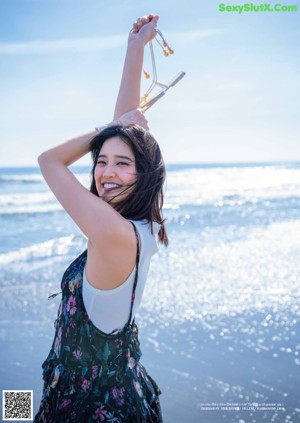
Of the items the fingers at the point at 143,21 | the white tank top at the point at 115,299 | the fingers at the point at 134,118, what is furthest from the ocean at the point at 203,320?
the white tank top at the point at 115,299

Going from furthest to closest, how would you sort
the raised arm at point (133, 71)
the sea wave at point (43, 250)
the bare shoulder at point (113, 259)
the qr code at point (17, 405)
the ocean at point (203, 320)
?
the sea wave at point (43, 250), the ocean at point (203, 320), the qr code at point (17, 405), the raised arm at point (133, 71), the bare shoulder at point (113, 259)

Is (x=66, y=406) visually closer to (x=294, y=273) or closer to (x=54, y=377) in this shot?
(x=54, y=377)

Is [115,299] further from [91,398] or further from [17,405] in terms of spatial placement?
[17,405]

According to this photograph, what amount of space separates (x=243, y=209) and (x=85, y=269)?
11.9m

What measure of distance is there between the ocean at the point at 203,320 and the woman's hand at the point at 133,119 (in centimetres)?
154

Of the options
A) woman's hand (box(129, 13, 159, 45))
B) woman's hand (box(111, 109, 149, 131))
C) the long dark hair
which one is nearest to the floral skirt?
the long dark hair

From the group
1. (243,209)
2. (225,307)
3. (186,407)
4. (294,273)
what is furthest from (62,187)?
(243,209)

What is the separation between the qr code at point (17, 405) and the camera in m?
2.75

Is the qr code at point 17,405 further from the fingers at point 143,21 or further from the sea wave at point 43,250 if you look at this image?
the sea wave at point 43,250

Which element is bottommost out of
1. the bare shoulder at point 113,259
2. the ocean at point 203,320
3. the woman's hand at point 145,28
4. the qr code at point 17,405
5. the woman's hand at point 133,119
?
the ocean at point 203,320

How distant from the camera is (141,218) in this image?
1522 millimetres

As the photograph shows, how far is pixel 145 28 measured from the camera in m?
1.72

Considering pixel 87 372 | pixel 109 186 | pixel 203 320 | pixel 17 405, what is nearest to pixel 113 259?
pixel 109 186

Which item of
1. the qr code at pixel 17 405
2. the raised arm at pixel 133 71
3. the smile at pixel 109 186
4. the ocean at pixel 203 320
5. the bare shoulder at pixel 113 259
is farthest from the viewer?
the ocean at pixel 203 320
